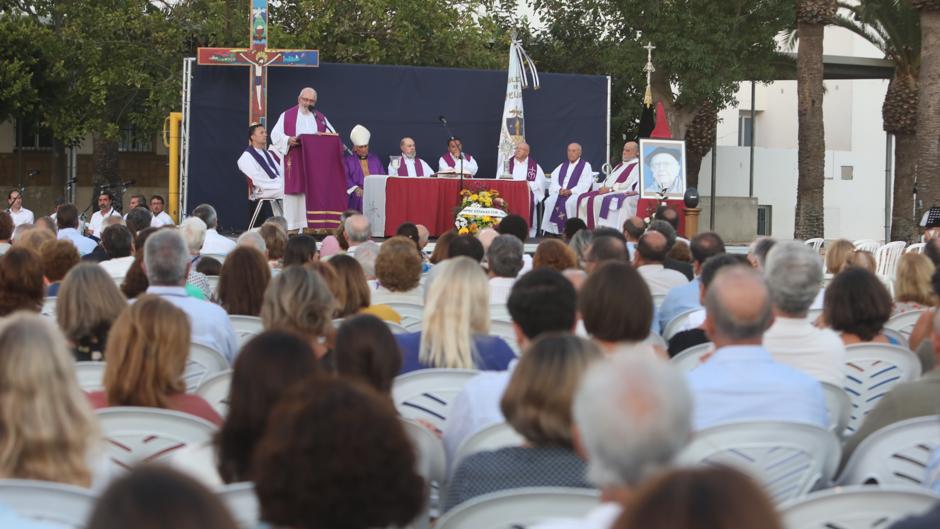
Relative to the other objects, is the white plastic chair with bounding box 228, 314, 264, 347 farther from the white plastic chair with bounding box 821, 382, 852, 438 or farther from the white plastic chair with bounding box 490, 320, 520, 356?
the white plastic chair with bounding box 821, 382, 852, 438

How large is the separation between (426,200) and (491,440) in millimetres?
13432

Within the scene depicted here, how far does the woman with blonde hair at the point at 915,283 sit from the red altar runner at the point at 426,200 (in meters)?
10.1

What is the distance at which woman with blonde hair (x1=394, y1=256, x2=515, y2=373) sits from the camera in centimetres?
520

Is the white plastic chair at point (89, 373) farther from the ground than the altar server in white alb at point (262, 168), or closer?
closer

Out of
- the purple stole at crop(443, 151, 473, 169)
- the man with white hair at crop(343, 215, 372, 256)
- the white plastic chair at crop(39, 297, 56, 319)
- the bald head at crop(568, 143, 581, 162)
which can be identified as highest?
the bald head at crop(568, 143, 581, 162)

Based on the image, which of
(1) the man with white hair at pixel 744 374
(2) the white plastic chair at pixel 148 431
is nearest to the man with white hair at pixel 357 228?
(1) the man with white hair at pixel 744 374

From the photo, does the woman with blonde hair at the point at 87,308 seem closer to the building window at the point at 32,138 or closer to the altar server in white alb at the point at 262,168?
the altar server in white alb at the point at 262,168

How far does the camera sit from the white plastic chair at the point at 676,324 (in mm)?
6809

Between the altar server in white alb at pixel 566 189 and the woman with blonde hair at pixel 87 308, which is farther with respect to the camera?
the altar server in white alb at pixel 566 189

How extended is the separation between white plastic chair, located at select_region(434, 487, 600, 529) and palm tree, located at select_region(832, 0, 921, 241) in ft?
73.7

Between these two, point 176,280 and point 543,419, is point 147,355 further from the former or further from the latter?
point 176,280

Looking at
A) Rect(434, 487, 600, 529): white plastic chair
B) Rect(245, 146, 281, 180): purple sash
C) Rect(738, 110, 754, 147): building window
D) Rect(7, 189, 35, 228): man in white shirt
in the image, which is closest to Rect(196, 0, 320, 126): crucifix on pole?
Rect(245, 146, 281, 180): purple sash

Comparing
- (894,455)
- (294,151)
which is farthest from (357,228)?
(294,151)

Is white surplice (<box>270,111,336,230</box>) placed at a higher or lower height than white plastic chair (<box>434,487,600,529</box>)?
higher
